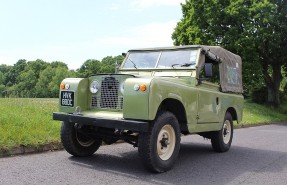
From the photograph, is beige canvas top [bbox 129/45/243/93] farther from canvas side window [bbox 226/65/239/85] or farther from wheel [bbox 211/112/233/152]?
wheel [bbox 211/112/233/152]

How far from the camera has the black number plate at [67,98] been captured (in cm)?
593

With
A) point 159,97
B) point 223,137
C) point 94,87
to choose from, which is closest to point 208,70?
point 159,97

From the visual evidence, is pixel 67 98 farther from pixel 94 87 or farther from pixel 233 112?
pixel 233 112

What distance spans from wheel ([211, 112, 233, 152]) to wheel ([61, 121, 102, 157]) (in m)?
2.78

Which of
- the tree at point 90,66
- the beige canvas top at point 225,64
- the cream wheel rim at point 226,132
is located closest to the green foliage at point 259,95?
the beige canvas top at point 225,64

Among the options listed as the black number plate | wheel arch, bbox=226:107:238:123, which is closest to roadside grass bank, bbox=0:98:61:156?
the black number plate

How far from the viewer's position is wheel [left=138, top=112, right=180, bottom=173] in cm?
507

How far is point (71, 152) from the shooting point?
240 inches

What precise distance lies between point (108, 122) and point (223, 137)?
12.3ft

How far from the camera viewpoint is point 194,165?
6172 mm

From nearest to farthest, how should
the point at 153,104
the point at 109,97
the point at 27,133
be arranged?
the point at 153,104 < the point at 109,97 < the point at 27,133

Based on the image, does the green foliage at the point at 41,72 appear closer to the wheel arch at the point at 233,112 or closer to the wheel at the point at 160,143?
the wheel arch at the point at 233,112

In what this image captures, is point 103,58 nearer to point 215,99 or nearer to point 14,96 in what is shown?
point 14,96

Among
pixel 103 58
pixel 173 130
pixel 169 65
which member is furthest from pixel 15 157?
pixel 103 58
